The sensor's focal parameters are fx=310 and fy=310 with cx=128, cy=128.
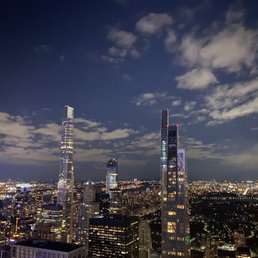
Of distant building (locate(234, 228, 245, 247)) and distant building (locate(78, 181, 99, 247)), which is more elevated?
distant building (locate(78, 181, 99, 247))

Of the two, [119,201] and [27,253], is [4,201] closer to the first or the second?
[119,201]

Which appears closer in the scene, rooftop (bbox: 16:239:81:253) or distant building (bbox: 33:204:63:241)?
rooftop (bbox: 16:239:81:253)

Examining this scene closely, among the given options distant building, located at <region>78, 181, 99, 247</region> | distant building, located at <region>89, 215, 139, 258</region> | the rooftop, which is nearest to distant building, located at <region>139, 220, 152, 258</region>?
distant building, located at <region>89, 215, 139, 258</region>

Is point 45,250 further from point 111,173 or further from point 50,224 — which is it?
point 111,173

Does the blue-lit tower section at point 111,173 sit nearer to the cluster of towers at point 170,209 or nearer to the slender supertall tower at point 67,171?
the slender supertall tower at point 67,171

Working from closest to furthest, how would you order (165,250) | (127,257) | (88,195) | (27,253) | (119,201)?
(27,253) → (165,250) → (127,257) → (88,195) → (119,201)

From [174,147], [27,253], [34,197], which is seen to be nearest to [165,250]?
[174,147]

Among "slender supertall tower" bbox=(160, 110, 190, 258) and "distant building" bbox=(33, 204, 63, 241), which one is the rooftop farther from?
"distant building" bbox=(33, 204, 63, 241)
